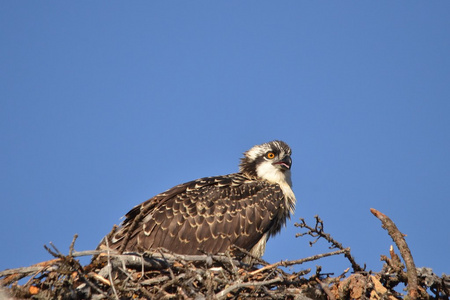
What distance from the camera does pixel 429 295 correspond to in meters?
6.82

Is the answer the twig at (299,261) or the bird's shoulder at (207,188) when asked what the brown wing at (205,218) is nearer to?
the bird's shoulder at (207,188)

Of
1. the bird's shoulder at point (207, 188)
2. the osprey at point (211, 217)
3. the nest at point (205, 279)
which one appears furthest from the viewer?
the bird's shoulder at point (207, 188)

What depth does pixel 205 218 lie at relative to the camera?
9.08m

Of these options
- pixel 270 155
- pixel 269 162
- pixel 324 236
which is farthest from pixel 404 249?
pixel 270 155

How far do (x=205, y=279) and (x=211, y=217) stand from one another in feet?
8.22

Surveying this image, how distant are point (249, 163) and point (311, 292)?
4366 millimetres

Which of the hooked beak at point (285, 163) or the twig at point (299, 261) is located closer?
the twig at point (299, 261)

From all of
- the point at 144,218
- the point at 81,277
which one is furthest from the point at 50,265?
the point at 144,218

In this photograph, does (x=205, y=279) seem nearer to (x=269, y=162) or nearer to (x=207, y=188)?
(x=207, y=188)

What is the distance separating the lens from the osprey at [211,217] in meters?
8.79

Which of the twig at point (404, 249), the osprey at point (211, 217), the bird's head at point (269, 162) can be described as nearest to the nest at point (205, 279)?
the twig at point (404, 249)

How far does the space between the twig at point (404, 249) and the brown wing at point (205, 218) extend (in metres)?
2.65

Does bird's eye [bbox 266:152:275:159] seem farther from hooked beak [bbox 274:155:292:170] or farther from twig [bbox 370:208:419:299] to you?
twig [bbox 370:208:419:299]

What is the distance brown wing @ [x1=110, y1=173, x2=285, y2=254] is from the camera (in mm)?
8789
